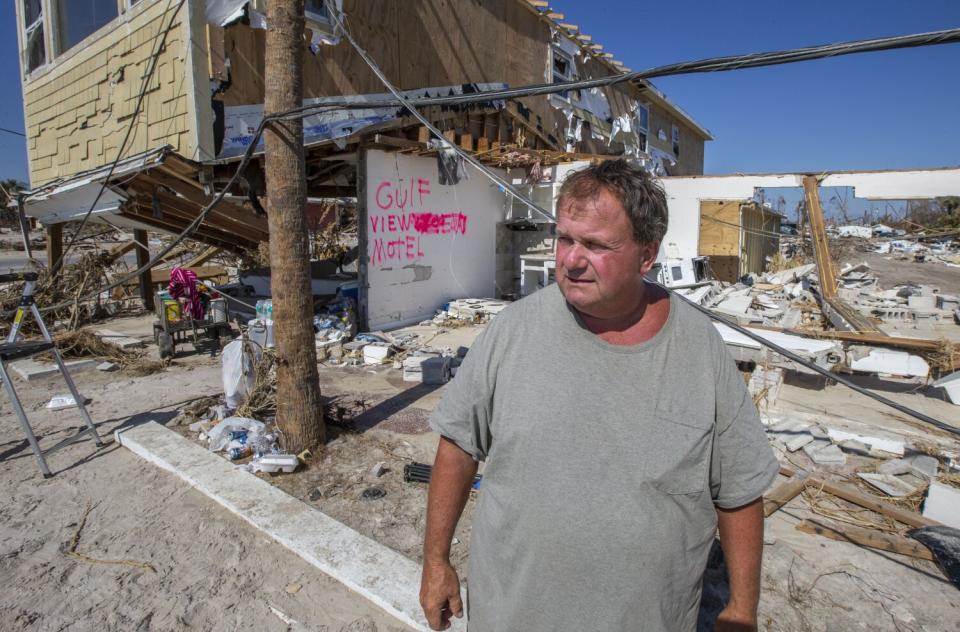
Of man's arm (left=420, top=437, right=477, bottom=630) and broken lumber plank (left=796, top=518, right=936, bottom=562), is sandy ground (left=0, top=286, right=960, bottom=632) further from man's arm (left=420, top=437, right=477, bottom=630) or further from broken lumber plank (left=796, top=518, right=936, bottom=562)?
man's arm (left=420, top=437, right=477, bottom=630)

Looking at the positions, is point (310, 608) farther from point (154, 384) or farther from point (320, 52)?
point (320, 52)

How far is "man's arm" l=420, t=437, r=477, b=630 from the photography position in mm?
1646

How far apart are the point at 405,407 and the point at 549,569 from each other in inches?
163

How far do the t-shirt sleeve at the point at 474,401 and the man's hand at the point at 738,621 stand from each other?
2.68ft

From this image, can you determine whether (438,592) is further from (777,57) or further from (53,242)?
(53,242)

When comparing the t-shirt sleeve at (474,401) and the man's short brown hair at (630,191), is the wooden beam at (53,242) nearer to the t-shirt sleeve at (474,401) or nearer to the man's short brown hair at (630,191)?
the t-shirt sleeve at (474,401)

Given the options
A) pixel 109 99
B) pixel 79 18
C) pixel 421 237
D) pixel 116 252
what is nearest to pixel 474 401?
pixel 421 237

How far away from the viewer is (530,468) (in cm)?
145

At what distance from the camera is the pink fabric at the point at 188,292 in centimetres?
789

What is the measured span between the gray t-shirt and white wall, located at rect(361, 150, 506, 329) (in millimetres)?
7501

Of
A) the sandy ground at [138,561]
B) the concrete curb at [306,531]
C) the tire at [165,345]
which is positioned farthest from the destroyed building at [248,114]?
the sandy ground at [138,561]

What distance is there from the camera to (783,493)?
3.58m

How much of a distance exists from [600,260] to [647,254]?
0.22m

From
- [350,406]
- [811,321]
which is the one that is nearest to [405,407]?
[350,406]
